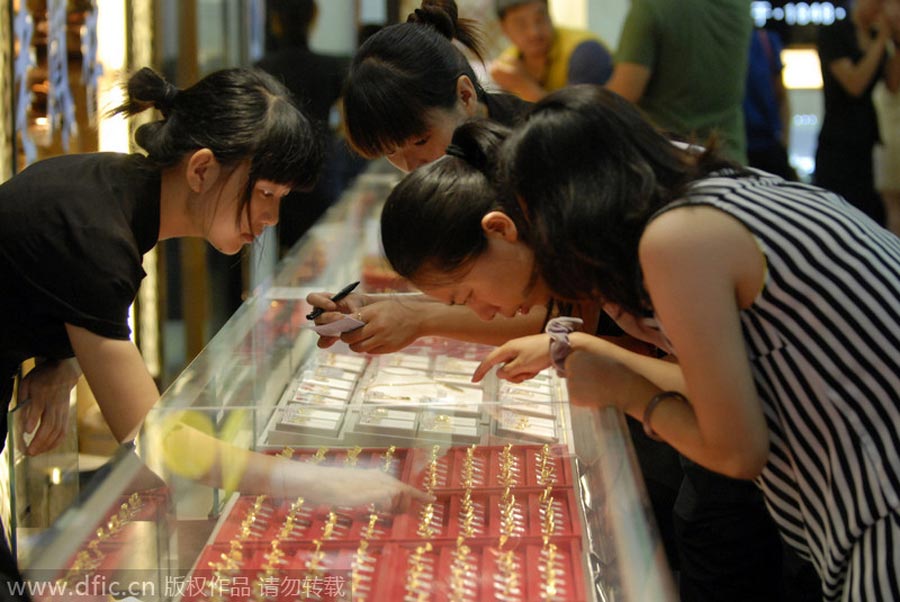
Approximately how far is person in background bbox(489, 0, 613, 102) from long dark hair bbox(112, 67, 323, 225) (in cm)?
205

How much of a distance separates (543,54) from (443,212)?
95.7 inches

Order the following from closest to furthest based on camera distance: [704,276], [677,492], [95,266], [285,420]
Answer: [704,276] → [95,266] → [285,420] → [677,492]

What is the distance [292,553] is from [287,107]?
751 mm

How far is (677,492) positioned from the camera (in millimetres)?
1986

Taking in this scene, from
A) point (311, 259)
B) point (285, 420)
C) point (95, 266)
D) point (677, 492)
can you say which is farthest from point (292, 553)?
point (311, 259)

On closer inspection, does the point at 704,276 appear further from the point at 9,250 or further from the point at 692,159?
the point at 9,250

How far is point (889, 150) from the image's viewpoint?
4.26 m

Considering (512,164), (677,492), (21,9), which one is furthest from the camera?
(21,9)

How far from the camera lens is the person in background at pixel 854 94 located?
13.8ft

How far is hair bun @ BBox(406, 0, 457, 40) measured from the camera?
7.18 feet

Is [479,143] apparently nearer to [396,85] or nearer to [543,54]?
[396,85]

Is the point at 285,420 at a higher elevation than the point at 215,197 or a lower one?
lower

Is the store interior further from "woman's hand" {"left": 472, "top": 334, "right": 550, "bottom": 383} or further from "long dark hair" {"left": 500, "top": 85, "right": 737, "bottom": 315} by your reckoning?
"long dark hair" {"left": 500, "top": 85, "right": 737, "bottom": 315}

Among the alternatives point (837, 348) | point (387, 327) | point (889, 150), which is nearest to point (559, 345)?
point (837, 348)
